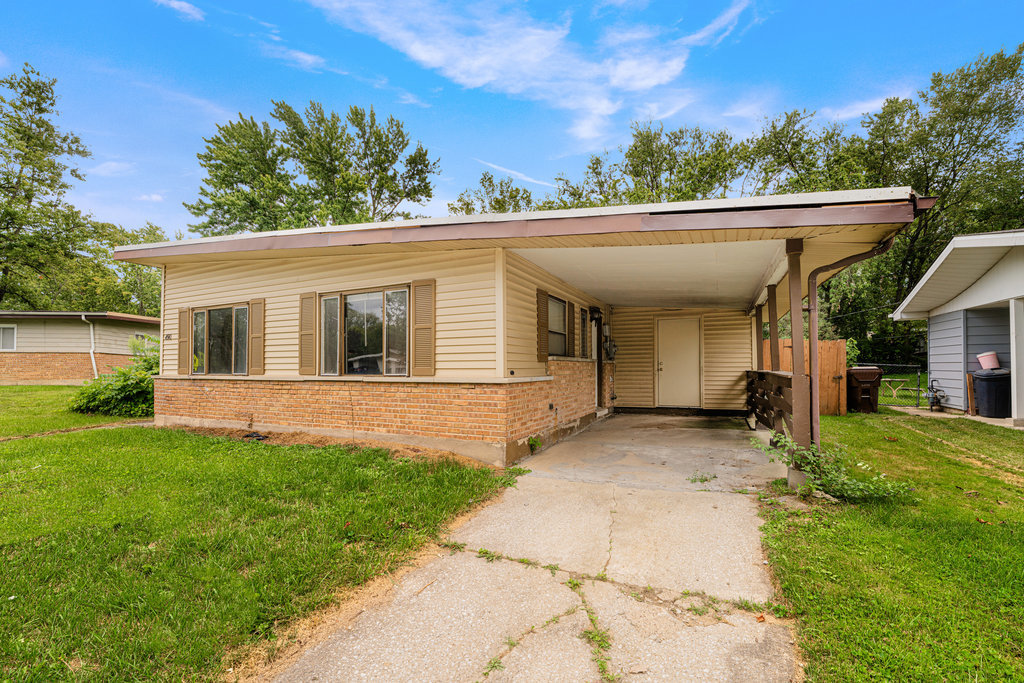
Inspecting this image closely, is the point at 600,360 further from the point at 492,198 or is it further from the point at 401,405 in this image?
the point at 492,198

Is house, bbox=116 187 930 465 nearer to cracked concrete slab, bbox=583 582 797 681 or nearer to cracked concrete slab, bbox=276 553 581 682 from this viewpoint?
cracked concrete slab, bbox=276 553 581 682

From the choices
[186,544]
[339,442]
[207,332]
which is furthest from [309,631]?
[207,332]

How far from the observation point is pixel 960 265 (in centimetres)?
898

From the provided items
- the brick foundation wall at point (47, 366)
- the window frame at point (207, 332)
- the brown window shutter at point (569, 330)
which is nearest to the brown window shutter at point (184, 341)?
the window frame at point (207, 332)

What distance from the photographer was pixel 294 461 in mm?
5316

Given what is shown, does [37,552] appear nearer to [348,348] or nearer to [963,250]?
[348,348]

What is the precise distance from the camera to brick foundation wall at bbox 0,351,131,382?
55.5 ft

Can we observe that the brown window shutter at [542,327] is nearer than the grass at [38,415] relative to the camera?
Yes

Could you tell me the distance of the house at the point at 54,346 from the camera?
55.5ft

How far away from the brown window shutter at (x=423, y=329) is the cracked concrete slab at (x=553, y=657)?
3.76 metres

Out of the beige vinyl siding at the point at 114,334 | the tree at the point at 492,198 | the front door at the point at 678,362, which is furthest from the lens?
the tree at the point at 492,198

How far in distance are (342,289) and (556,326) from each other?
322 centimetres

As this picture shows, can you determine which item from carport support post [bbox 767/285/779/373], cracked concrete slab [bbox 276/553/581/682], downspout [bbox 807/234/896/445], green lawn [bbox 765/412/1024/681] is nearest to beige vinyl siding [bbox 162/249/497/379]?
cracked concrete slab [bbox 276/553/581/682]

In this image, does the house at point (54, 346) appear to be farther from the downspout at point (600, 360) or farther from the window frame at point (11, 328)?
the downspout at point (600, 360)
